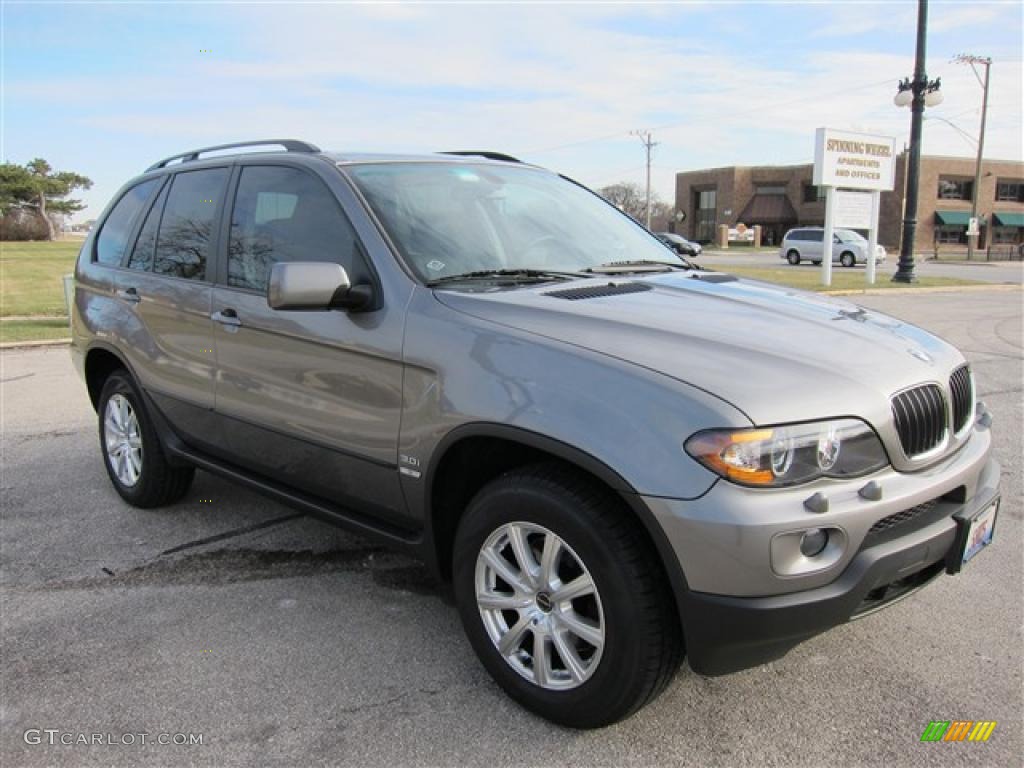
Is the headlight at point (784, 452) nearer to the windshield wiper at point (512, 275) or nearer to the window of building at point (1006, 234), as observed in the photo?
the windshield wiper at point (512, 275)

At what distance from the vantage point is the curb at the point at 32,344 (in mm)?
10875

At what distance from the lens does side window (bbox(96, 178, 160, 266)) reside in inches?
185

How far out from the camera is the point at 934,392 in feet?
8.61

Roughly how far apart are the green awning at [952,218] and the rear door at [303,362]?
6775 centimetres

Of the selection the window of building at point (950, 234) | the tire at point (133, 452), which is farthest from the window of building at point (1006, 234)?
the tire at point (133, 452)

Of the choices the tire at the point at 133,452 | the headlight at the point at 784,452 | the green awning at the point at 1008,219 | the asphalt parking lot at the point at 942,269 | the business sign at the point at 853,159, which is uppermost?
the business sign at the point at 853,159

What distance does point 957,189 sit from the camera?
63281 mm

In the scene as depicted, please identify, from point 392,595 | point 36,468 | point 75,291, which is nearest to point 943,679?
point 392,595

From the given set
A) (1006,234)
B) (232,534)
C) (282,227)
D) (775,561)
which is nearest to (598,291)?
(775,561)

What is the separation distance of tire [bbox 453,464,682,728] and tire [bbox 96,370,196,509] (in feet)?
8.01

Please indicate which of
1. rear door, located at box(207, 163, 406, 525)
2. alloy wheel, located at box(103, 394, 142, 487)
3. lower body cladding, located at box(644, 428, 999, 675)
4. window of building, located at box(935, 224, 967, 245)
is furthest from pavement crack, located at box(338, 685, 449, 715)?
window of building, located at box(935, 224, 967, 245)

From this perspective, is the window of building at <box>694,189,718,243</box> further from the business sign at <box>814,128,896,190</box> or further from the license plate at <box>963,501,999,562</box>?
the license plate at <box>963,501,999,562</box>

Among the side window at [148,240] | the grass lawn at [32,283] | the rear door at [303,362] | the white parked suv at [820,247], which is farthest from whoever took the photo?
the white parked suv at [820,247]

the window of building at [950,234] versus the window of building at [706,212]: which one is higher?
the window of building at [706,212]
